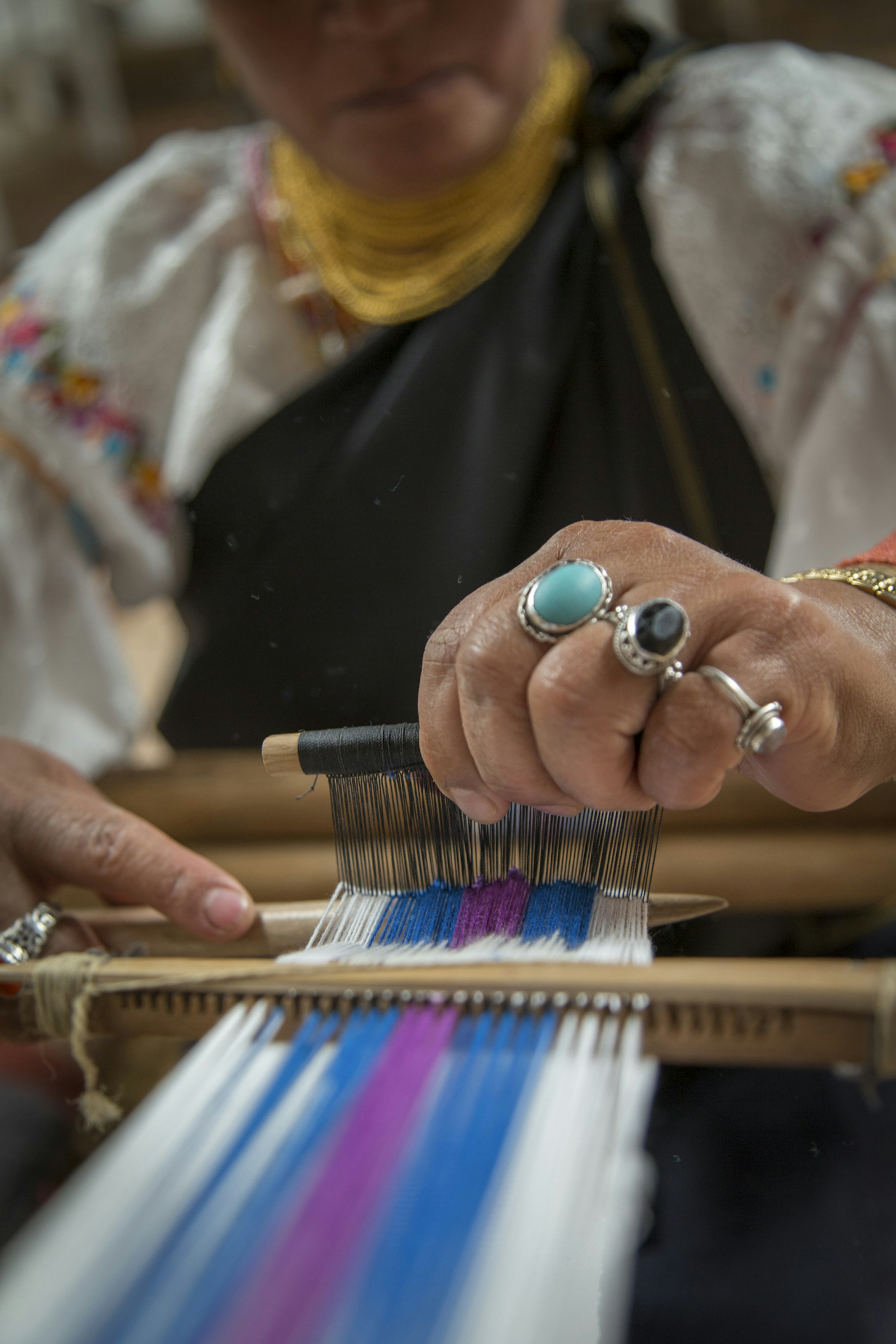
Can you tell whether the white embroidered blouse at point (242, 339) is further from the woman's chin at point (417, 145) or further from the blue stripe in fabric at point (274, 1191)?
the blue stripe in fabric at point (274, 1191)

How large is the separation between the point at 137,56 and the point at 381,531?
0.45 m

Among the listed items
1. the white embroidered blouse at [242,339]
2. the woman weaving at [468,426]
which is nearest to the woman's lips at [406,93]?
the woman weaving at [468,426]

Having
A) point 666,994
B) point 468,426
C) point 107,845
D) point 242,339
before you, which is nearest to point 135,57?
point 242,339

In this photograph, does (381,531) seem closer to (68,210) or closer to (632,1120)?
(632,1120)

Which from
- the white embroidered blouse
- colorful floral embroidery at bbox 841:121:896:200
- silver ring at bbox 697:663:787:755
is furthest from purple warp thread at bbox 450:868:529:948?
colorful floral embroidery at bbox 841:121:896:200

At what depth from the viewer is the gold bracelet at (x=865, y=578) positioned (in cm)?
33

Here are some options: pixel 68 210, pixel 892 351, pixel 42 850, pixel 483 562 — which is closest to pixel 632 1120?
pixel 483 562

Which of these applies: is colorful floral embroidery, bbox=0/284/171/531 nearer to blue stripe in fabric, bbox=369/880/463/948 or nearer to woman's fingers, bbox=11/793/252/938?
woman's fingers, bbox=11/793/252/938

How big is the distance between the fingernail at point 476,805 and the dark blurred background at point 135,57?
550mm

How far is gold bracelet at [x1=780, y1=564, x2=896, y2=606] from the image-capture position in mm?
326

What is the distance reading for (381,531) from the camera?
397mm

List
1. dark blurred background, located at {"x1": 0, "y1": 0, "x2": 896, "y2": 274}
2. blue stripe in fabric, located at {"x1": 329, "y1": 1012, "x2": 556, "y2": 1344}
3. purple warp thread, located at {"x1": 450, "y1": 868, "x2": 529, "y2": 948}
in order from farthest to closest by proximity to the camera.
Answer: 1. dark blurred background, located at {"x1": 0, "y1": 0, "x2": 896, "y2": 274}
2. purple warp thread, located at {"x1": 450, "y1": 868, "x2": 529, "y2": 948}
3. blue stripe in fabric, located at {"x1": 329, "y1": 1012, "x2": 556, "y2": 1344}

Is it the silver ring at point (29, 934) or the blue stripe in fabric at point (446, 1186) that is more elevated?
the blue stripe in fabric at point (446, 1186)

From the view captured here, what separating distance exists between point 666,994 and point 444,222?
0.50 m
